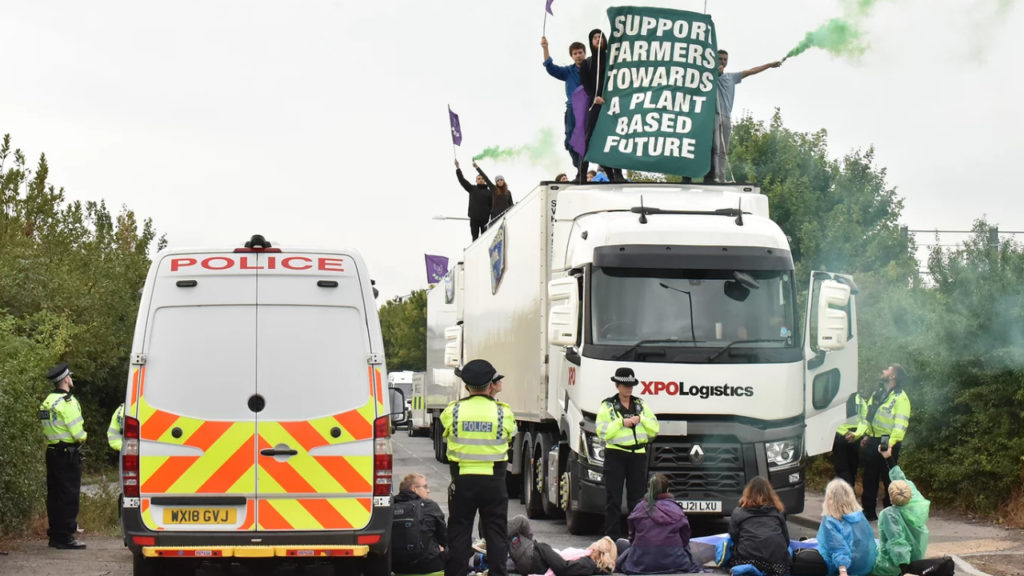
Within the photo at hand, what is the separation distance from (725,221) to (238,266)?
256 inches

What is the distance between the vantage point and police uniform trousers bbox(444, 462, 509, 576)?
11.1 meters

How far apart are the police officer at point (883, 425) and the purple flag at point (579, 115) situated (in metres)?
4.52

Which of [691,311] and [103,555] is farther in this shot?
[691,311]

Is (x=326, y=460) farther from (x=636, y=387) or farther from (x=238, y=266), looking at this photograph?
(x=636, y=387)

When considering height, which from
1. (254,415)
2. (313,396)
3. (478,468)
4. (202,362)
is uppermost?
(202,362)

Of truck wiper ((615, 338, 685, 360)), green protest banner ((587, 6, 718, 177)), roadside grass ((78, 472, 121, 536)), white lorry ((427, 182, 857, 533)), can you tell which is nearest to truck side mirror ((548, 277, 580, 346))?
white lorry ((427, 182, 857, 533))

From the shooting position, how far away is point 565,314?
14586 mm

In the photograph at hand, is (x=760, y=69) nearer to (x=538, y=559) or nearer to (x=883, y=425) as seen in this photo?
(x=883, y=425)

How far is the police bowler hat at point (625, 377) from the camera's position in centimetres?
1349

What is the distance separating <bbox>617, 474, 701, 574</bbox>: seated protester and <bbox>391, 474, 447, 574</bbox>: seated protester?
5.76 feet

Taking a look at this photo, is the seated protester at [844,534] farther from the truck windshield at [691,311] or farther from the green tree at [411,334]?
the green tree at [411,334]

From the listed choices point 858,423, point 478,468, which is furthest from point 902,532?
point 858,423

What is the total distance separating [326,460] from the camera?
995 cm

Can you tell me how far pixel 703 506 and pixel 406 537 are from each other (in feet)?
13.2
